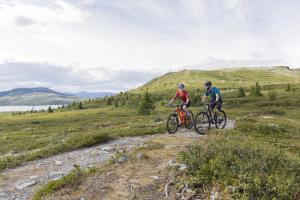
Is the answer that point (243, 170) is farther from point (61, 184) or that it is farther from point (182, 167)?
point (61, 184)

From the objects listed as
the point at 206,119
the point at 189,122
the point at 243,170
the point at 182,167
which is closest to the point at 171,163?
the point at 182,167

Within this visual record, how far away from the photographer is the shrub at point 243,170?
10.5m

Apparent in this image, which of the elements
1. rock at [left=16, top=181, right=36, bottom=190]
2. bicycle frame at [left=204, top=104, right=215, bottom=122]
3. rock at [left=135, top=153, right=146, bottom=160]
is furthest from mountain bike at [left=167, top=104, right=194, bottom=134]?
rock at [left=16, top=181, right=36, bottom=190]

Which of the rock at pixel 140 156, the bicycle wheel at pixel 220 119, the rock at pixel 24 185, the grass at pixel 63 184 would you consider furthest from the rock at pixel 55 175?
the bicycle wheel at pixel 220 119

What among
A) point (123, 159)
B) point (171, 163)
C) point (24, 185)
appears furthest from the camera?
point (123, 159)

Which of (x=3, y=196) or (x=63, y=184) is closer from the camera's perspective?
(x=63, y=184)

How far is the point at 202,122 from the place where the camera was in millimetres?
25297

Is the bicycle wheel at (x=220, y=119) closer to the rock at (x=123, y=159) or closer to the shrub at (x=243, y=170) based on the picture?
the shrub at (x=243, y=170)

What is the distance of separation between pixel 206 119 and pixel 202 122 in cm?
46

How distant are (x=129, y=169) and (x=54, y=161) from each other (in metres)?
6.20

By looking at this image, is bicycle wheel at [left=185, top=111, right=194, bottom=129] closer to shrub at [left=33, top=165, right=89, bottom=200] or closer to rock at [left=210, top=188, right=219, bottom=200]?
shrub at [left=33, top=165, right=89, bottom=200]

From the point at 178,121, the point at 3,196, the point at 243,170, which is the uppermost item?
the point at 178,121

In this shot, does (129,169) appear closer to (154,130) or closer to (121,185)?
(121,185)

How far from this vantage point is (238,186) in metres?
10.7
